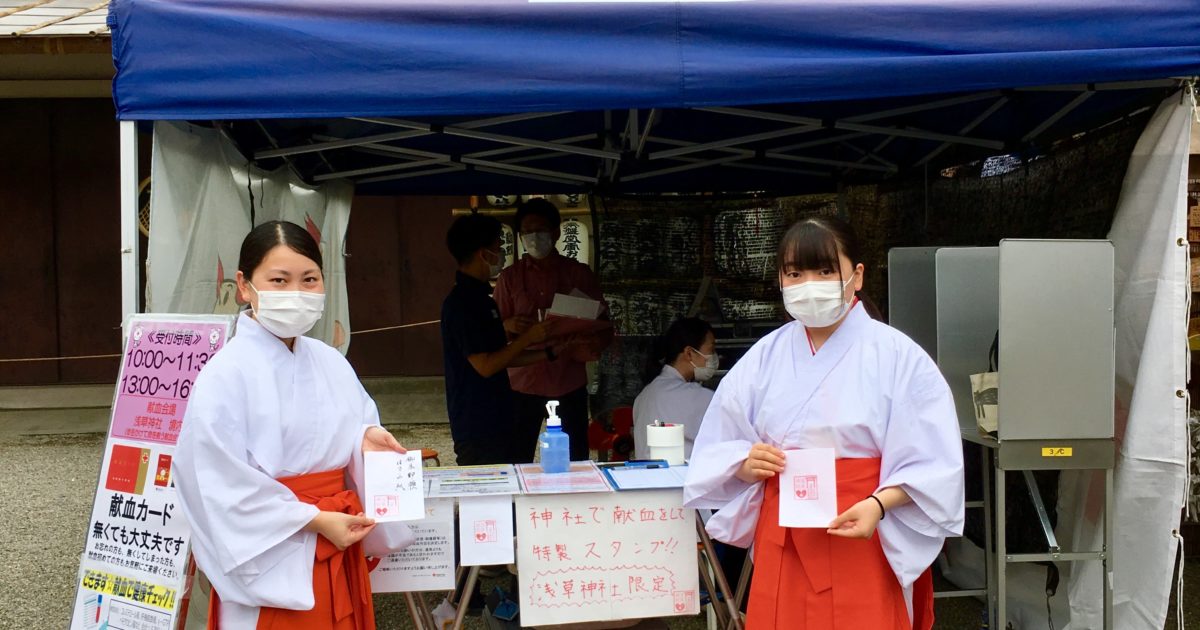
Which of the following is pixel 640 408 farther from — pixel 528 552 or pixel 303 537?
pixel 303 537

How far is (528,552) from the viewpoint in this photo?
2.71 metres

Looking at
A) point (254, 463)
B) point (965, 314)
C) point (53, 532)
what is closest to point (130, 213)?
point (254, 463)

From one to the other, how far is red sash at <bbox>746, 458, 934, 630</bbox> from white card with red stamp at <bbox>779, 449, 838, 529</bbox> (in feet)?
0.30

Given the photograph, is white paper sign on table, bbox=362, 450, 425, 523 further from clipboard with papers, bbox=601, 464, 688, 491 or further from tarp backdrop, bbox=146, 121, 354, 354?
tarp backdrop, bbox=146, 121, 354, 354

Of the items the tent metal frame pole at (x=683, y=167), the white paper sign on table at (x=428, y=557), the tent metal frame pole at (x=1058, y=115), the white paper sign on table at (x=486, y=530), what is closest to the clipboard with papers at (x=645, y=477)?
the white paper sign on table at (x=486, y=530)

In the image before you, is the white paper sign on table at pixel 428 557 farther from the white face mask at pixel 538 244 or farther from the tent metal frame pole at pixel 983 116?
the tent metal frame pole at pixel 983 116

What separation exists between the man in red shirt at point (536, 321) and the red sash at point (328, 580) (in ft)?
6.95

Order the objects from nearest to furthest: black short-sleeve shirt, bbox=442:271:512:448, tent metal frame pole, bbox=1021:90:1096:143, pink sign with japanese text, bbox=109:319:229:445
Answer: pink sign with japanese text, bbox=109:319:229:445 → tent metal frame pole, bbox=1021:90:1096:143 → black short-sleeve shirt, bbox=442:271:512:448

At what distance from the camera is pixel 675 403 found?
150 inches

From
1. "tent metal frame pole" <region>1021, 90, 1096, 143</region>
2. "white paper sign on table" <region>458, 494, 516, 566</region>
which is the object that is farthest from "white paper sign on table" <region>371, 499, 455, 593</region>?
"tent metal frame pole" <region>1021, 90, 1096, 143</region>

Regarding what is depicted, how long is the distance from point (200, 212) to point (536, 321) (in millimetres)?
2043

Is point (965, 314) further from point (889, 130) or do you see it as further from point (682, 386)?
point (682, 386)

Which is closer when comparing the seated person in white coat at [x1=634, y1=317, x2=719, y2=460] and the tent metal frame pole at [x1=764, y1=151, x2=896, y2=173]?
the seated person in white coat at [x1=634, y1=317, x2=719, y2=460]

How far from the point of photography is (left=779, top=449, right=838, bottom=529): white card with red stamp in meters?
2.15
